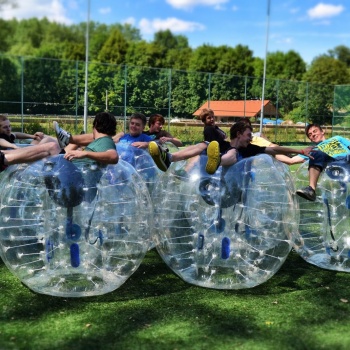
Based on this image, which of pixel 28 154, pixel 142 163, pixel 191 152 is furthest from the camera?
pixel 142 163

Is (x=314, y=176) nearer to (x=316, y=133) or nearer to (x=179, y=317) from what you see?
(x=316, y=133)

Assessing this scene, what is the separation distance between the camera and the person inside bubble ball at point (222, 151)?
4.06 meters

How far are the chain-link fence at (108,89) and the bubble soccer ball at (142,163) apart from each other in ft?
46.2

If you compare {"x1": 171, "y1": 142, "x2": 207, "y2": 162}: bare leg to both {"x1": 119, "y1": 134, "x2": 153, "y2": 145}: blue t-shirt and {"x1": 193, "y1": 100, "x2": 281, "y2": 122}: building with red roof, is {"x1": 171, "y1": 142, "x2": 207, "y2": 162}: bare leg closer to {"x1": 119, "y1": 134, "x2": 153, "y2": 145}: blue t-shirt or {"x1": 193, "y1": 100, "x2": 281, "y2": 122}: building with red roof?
{"x1": 119, "y1": 134, "x2": 153, "y2": 145}: blue t-shirt

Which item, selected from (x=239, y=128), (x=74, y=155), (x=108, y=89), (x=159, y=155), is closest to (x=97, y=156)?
(x=74, y=155)

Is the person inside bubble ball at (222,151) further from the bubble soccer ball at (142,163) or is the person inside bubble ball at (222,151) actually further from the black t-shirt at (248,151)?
the bubble soccer ball at (142,163)

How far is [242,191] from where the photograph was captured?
414 cm

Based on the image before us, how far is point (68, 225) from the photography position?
12.8 ft

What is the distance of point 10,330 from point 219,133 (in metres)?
4.21

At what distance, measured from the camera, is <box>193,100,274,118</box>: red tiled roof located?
76.6 ft

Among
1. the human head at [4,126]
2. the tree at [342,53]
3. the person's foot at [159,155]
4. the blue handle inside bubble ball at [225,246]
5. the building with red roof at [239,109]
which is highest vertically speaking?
the tree at [342,53]

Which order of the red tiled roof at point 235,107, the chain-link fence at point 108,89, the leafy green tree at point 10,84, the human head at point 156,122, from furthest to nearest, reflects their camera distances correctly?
the red tiled roof at point 235,107, the chain-link fence at point 108,89, the leafy green tree at point 10,84, the human head at point 156,122

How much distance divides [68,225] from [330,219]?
244cm

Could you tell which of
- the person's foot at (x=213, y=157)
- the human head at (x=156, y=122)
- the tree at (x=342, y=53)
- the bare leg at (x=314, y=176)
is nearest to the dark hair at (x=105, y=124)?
the person's foot at (x=213, y=157)
